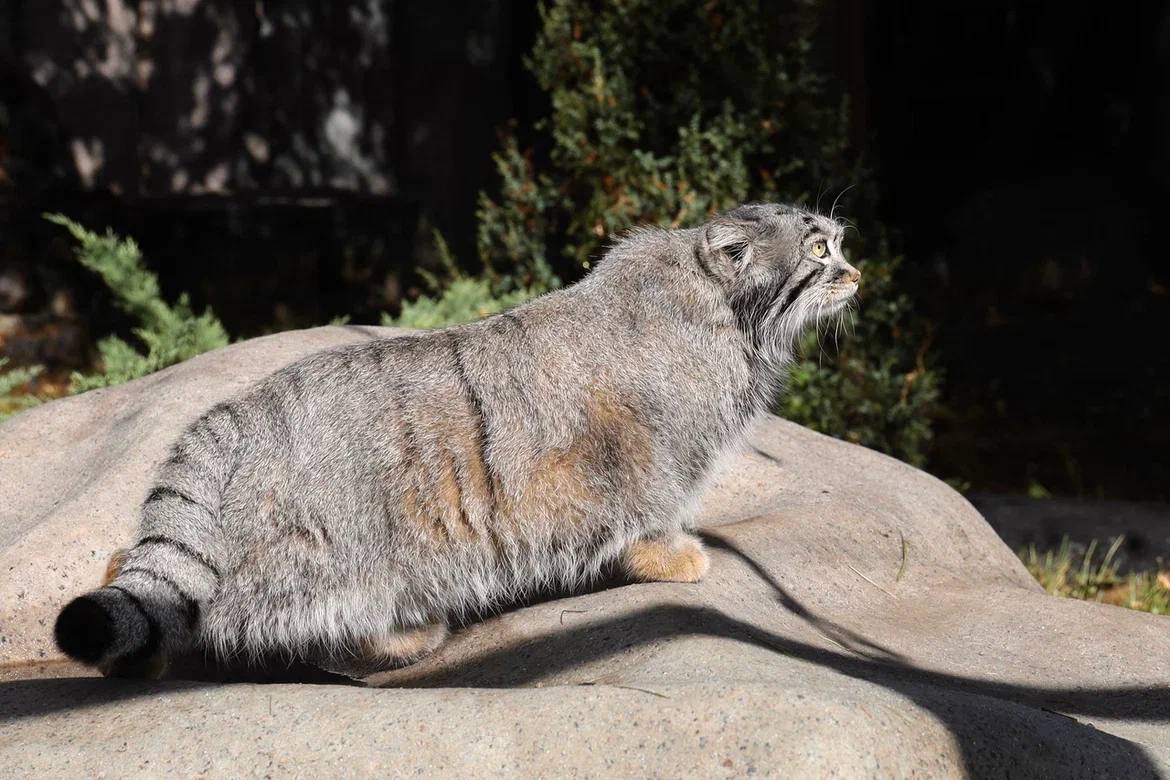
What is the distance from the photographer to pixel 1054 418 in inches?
350

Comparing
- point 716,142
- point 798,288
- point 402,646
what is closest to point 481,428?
point 402,646

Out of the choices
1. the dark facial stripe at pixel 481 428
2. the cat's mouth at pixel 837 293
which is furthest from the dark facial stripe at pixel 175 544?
the cat's mouth at pixel 837 293

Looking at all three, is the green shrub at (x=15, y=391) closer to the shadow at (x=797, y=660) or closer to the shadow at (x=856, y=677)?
the shadow at (x=797, y=660)

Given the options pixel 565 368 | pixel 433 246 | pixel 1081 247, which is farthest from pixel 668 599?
pixel 1081 247

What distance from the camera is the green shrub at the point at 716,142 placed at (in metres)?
6.62

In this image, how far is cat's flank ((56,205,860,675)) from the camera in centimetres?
345

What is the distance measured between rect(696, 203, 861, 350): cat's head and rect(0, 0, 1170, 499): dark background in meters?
4.40

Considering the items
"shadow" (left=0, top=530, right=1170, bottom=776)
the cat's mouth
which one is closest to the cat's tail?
"shadow" (left=0, top=530, right=1170, bottom=776)

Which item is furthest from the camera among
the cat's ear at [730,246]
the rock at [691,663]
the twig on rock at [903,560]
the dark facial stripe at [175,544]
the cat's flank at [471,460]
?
the twig on rock at [903,560]

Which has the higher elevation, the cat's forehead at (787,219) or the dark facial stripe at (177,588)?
the cat's forehead at (787,219)

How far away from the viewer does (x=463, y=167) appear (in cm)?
1002

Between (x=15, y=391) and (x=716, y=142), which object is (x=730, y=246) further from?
(x=15, y=391)

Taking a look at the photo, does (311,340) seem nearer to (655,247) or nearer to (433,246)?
(655,247)

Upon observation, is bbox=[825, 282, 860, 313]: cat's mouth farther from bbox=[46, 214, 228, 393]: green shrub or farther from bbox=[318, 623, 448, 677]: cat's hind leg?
bbox=[46, 214, 228, 393]: green shrub
